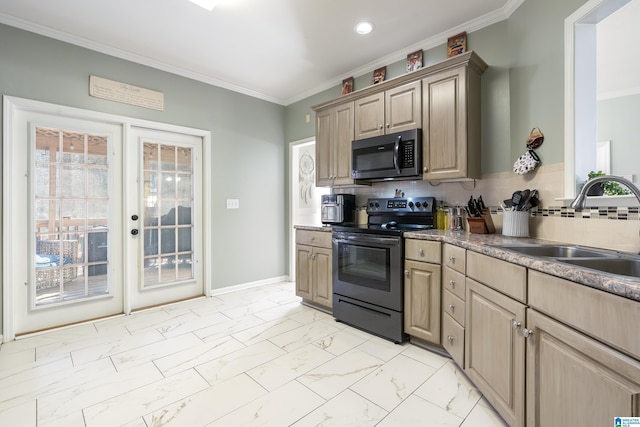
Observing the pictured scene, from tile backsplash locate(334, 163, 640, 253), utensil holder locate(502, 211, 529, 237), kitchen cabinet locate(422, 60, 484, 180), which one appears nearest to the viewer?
tile backsplash locate(334, 163, 640, 253)

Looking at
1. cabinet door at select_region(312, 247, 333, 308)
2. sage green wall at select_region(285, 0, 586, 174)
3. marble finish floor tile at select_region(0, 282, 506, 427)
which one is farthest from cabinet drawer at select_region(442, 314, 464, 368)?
sage green wall at select_region(285, 0, 586, 174)

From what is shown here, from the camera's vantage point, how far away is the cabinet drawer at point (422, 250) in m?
2.09

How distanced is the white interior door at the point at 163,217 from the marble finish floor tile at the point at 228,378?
552 mm

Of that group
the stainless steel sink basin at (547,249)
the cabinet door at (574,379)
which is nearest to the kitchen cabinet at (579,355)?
the cabinet door at (574,379)

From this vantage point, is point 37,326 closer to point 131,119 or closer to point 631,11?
point 131,119

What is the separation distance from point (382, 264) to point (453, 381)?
0.92m

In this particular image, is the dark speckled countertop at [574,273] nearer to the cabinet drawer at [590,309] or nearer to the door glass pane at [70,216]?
the cabinet drawer at [590,309]

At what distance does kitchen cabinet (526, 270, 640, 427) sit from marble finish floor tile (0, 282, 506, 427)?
0.52m

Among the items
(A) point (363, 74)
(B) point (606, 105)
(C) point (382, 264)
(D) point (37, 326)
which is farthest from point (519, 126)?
(D) point (37, 326)

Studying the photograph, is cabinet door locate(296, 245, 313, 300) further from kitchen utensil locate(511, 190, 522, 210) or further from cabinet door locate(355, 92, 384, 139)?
kitchen utensil locate(511, 190, 522, 210)

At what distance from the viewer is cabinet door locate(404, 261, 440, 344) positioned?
2094 millimetres

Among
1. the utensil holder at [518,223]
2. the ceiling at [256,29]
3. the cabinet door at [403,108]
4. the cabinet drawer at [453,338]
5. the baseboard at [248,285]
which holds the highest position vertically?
the ceiling at [256,29]

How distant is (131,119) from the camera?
2980 millimetres

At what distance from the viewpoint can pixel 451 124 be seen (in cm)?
229
